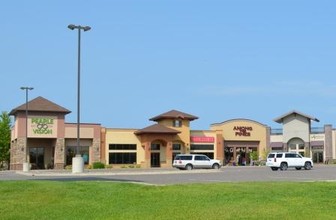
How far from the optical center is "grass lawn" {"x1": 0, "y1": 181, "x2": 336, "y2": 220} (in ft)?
37.4

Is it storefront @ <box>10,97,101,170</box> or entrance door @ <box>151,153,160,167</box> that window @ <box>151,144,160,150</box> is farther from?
storefront @ <box>10,97,101,170</box>

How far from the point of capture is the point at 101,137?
71.0 m

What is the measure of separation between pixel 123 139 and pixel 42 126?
37.5ft

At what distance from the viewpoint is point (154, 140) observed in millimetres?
73188

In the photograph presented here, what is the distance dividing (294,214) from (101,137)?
60.8m

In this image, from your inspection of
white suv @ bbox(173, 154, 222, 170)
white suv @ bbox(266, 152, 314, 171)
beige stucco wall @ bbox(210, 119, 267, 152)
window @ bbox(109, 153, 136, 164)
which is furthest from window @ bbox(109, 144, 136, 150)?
white suv @ bbox(266, 152, 314, 171)

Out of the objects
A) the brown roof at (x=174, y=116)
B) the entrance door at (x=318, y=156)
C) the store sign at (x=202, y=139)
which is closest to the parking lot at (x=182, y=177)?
the brown roof at (x=174, y=116)

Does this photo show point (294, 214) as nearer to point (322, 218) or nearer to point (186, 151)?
point (322, 218)

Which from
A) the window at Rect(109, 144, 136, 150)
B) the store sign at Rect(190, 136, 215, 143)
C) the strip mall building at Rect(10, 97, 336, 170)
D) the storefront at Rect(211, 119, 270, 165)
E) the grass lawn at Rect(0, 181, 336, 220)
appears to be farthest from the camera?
the storefront at Rect(211, 119, 270, 165)

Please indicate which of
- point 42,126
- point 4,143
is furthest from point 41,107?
point 4,143

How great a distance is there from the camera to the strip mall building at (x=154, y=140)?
67375 millimetres

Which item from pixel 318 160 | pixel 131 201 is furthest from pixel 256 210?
pixel 318 160

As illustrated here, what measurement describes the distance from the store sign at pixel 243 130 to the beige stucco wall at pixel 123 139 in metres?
16.6

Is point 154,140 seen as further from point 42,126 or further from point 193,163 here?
point 193,163
